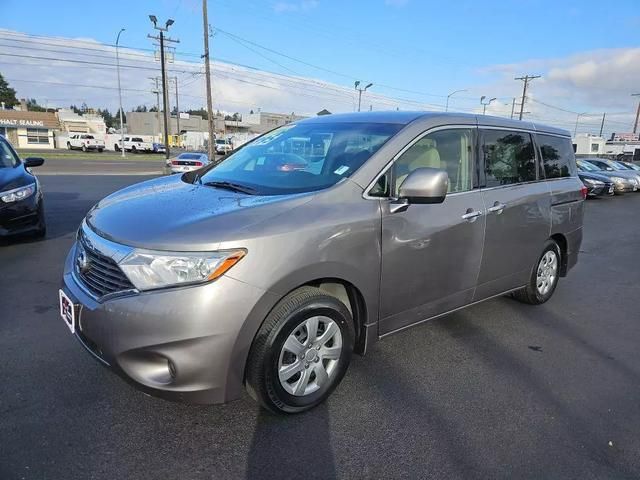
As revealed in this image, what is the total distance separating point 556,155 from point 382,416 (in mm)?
3428

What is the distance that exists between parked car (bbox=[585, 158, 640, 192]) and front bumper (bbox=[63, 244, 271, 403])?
21.5 meters

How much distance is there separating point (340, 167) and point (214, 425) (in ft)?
5.79

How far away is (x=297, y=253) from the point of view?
2.48m

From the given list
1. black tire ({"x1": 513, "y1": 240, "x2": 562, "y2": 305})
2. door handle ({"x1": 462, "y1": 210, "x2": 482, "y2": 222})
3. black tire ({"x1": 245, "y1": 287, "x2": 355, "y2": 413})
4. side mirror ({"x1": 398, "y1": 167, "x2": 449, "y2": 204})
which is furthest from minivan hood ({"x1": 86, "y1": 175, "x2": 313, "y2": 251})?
black tire ({"x1": 513, "y1": 240, "x2": 562, "y2": 305})

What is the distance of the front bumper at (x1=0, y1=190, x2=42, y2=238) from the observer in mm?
6043

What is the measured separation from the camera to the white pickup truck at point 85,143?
52.9 m

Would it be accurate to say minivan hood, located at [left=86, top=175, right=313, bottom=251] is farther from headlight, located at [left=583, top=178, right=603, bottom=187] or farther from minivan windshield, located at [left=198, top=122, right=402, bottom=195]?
headlight, located at [left=583, top=178, right=603, bottom=187]

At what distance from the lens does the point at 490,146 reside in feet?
12.6

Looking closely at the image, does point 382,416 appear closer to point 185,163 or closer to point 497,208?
point 497,208

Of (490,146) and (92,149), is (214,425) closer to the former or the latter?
(490,146)

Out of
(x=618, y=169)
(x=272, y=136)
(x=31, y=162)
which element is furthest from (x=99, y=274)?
(x=618, y=169)

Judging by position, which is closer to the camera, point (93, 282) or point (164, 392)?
point (164, 392)

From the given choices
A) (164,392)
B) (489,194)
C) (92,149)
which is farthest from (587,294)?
(92,149)

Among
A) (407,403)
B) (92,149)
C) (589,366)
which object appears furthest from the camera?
(92,149)
